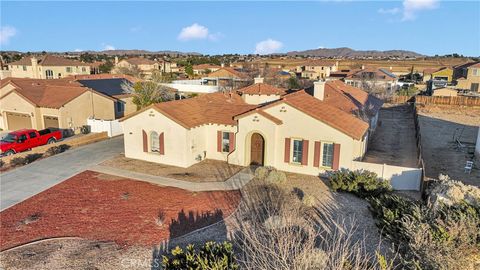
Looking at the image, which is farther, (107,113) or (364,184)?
(107,113)

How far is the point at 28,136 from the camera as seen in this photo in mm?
26562

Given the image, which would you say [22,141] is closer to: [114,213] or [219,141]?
[114,213]

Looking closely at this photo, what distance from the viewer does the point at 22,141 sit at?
26.0m

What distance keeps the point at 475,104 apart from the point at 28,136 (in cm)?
5398

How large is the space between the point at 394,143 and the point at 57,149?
88.4 feet

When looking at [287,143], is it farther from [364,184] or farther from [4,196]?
[4,196]

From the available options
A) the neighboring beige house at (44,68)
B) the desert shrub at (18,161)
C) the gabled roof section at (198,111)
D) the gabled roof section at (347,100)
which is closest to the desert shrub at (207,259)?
the gabled roof section at (198,111)

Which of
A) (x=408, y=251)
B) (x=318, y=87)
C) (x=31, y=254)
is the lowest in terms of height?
(x=31, y=254)

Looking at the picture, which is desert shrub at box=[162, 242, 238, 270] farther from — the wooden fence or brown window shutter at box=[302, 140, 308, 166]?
the wooden fence

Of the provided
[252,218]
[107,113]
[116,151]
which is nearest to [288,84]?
[107,113]

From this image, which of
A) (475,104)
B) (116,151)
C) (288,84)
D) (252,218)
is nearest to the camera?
(252,218)

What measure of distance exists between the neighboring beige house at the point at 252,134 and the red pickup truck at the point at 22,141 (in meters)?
8.40

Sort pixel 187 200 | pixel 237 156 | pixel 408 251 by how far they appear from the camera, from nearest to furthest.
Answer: pixel 408 251, pixel 187 200, pixel 237 156

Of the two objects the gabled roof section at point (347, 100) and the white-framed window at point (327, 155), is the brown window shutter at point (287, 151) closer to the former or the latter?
the white-framed window at point (327, 155)
